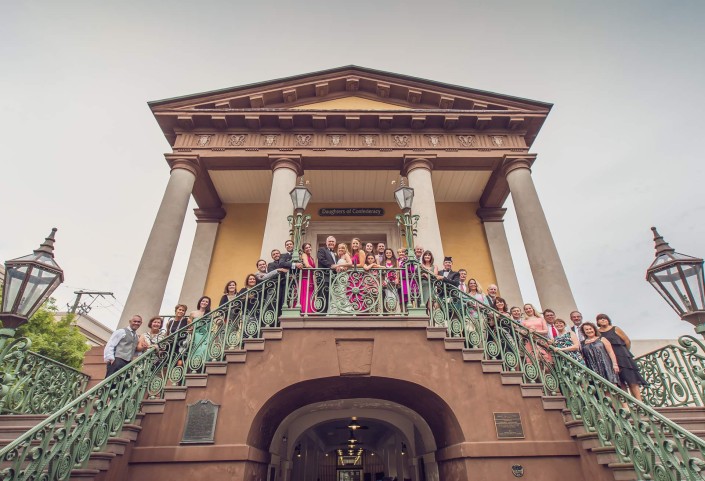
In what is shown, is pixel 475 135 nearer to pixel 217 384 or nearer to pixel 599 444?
pixel 599 444

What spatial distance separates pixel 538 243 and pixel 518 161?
3.08 m

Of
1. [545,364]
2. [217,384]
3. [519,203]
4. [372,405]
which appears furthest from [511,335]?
[519,203]

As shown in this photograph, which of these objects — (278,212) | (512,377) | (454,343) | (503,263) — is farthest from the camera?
(503,263)

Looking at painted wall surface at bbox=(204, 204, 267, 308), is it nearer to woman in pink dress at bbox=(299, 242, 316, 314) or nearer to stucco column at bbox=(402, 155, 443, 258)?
stucco column at bbox=(402, 155, 443, 258)

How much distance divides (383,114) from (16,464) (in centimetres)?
1181

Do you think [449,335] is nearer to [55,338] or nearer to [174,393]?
[174,393]

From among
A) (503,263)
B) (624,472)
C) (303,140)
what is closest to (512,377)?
(624,472)

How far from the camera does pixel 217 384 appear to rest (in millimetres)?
5871

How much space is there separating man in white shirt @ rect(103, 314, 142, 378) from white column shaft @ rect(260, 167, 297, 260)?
3.90 meters

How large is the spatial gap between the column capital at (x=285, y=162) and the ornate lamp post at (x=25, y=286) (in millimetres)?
7807

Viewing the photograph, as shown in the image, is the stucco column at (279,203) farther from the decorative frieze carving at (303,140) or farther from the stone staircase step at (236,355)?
the stone staircase step at (236,355)

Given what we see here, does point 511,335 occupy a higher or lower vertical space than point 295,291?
lower

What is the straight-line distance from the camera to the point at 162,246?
10.4 m

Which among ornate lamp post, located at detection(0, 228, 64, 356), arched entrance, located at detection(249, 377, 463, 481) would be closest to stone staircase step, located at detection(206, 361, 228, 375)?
arched entrance, located at detection(249, 377, 463, 481)
